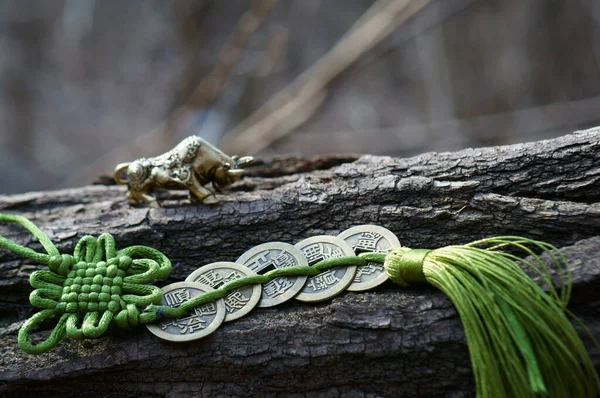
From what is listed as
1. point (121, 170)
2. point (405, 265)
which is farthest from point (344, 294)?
point (121, 170)

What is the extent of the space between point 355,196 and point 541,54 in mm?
2815

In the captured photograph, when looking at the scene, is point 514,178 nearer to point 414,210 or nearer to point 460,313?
point 414,210

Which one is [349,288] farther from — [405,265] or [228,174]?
[228,174]

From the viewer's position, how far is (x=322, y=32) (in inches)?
147

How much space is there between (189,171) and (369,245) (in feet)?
1.34

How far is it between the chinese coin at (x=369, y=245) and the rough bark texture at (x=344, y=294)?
0.02 metres

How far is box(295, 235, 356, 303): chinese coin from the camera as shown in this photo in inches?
38.7

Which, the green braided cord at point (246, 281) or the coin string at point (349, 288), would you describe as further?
the green braided cord at point (246, 281)

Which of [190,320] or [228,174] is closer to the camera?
[190,320]

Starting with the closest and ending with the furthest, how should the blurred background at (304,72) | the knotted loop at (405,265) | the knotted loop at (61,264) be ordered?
the knotted loop at (405,265), the knotted loop at (61,264), the blurred background at (304,72)

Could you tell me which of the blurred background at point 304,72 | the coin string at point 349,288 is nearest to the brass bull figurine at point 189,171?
the coin string at point 349,288

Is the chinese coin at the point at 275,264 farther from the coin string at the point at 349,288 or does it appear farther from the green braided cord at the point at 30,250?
the green braided cord at the point at 30,250

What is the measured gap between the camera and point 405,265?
3.07 feet

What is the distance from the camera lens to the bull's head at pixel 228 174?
1230mm
